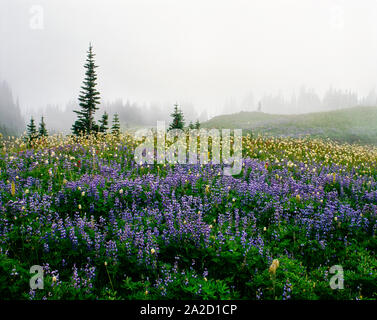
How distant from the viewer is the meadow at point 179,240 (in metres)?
3.19

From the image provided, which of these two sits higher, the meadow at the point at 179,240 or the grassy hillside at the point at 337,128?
the grassy hillside at the point at 337,128

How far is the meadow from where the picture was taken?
3.19 meters

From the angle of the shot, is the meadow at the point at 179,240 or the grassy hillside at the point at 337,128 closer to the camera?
the meadow at the point at 179,240

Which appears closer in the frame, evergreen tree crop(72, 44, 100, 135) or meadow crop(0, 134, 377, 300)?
meadow crop(0, 134, 377, 300)

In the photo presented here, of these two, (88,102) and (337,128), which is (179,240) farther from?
(337,128)

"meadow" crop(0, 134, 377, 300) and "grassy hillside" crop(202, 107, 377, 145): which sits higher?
"grassy hillside" crop(202, 107, 377, 145)

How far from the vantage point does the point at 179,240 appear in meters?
4.09

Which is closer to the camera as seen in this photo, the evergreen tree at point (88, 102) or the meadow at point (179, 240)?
the meadow at point (179, 240)

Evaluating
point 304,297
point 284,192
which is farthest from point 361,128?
point 304,297

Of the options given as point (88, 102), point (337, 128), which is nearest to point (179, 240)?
point (88, 102)

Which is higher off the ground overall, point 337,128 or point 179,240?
point 337,128
